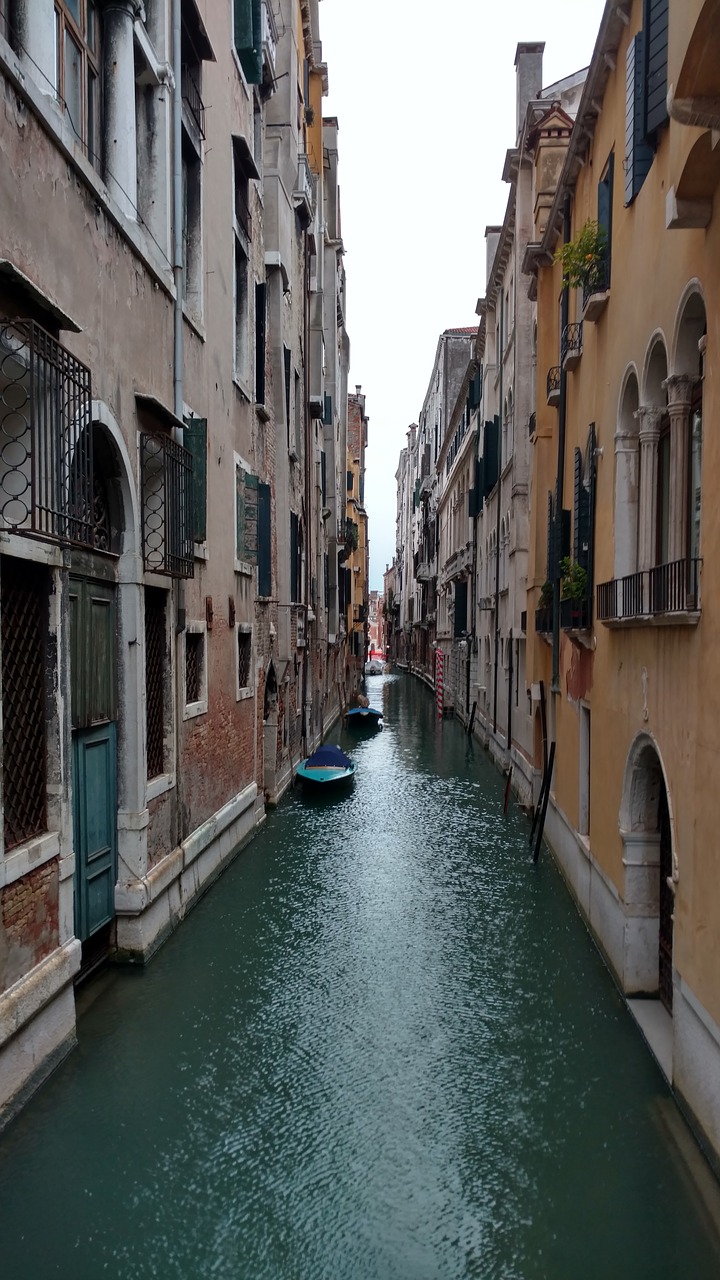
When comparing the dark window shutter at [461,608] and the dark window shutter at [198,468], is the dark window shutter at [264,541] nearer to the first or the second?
the dark window shutter at [198,468]

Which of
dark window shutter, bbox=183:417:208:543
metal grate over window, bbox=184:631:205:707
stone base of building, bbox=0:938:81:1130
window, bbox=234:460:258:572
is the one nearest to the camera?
stone base of building, bbox=0:938:81:1130

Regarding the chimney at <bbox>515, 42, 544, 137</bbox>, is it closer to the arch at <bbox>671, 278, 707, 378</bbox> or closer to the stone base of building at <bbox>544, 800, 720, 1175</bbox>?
the stone base of building at <bbox>544, 800, 720, 1175</bbox>

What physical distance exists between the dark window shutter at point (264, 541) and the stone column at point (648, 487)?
278 inches

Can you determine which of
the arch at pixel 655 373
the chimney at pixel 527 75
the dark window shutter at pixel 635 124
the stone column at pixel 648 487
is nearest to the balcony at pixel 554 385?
the dark window shutter at pixel 635 124

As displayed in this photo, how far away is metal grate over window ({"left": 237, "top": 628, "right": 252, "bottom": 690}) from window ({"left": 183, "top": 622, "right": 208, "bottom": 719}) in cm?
204

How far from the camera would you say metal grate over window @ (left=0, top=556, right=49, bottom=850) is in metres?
5.52

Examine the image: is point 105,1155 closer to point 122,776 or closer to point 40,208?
point 122,776

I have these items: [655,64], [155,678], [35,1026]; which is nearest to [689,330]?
[655,64]

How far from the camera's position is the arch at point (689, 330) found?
Answer: 559 centimetres

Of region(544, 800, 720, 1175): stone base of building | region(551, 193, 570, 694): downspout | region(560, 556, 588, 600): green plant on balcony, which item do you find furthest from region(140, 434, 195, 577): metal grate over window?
region(544, 800, 720, 1175): stone base of building

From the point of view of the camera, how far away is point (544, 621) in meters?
12.7

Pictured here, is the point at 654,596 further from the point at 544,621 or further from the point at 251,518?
the point at 251,518

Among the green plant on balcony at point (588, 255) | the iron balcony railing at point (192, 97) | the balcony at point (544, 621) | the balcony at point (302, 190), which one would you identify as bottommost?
the balcony at point (544, 621)

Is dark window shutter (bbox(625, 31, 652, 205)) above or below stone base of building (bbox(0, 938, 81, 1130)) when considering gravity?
above
